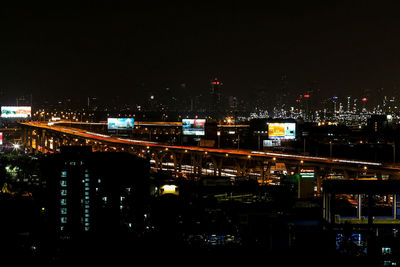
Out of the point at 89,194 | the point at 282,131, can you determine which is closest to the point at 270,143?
the point at 282,131

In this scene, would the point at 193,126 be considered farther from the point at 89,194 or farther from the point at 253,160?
the point at 89,194

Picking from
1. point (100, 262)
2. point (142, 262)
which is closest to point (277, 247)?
point (142, 262)

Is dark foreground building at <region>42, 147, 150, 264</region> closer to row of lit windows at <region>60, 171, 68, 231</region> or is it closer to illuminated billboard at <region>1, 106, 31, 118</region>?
row of lit windows at <region>60, 171, 68, 231</region>

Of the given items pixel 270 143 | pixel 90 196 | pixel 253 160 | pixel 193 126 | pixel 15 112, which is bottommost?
pixel 90 196

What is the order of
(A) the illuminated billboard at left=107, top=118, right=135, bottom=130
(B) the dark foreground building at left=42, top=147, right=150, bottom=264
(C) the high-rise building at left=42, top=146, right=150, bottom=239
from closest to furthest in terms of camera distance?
(B) the dark foreground building at left=42, top=147, right=150, bottom=264 → (C) the high-rise building at left=42, top=146, right=150, bottom=239 → (A) the illuminated billboard at left=107, top=118, right=135, bottom=130

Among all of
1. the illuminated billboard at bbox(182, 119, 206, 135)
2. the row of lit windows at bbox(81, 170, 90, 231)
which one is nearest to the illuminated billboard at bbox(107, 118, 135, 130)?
the illuminated billboard at bbox(182, 119, 206, 135)

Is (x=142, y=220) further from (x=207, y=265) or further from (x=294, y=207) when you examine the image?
(x=207, y=265)

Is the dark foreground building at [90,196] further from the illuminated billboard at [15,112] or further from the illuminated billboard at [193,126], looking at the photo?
the illuminated billboard at [15,112]
